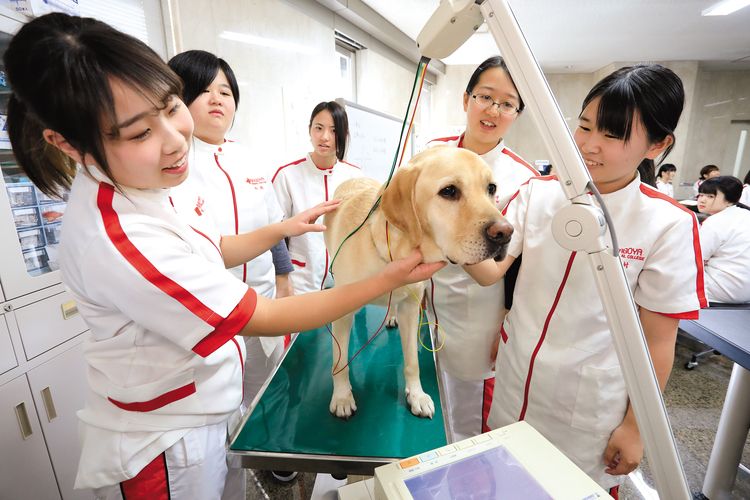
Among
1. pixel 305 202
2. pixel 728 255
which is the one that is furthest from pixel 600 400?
pixel 728 255

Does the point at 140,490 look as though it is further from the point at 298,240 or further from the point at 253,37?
the point at 253,37

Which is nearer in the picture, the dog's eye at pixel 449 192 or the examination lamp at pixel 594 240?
the examination lamp at pixel 594 240

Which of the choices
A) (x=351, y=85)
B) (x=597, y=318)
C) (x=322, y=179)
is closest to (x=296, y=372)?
(x=597, y=318)

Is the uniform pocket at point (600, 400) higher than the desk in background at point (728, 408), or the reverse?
the uniform pocket at point (600, 400)

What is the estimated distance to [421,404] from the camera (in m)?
1.23

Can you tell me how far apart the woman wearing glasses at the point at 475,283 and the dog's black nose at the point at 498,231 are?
593mm

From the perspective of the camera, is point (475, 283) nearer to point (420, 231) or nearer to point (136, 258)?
point (420, 231)

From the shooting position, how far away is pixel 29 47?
0.66 meters

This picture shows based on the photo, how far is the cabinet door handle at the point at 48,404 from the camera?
67.1 inches

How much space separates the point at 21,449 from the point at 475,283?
7.24ft

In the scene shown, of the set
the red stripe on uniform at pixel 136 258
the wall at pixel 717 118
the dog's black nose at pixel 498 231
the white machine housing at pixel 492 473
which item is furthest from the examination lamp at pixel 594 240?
the wall at pixel 717 118

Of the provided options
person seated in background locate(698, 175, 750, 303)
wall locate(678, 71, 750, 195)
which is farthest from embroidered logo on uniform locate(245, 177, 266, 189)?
wall locate(678, 71, 750, 195)

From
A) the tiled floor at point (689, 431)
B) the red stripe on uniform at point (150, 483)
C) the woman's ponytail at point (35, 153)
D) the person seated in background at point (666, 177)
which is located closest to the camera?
the woman's ponytail at point (35, 153)

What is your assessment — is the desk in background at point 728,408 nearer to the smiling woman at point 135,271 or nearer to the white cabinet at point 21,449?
the smiling woman at point 135,271
